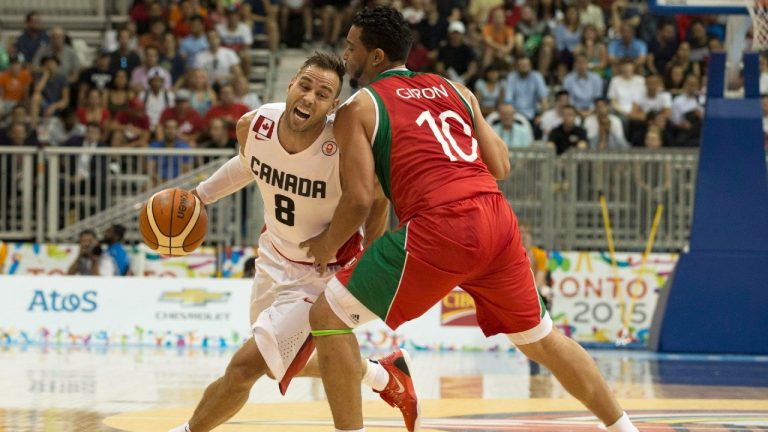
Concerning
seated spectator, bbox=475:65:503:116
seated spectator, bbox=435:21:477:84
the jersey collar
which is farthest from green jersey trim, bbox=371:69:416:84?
seated spectator, bbox=435:21:477:84

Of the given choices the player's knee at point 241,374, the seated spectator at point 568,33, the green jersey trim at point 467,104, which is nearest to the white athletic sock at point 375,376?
the player's knee at point 241,374

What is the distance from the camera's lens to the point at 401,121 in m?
5.86

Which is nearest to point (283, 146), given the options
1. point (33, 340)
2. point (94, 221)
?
point (33, 340)

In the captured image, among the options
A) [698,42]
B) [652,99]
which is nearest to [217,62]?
[652,99]

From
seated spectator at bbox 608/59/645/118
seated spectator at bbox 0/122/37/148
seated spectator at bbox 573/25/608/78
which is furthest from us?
seated spectator at bbox 573/25/608/78

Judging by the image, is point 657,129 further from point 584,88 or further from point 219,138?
point 219,138

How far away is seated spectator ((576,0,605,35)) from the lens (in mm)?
20719

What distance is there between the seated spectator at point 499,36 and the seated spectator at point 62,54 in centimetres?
640

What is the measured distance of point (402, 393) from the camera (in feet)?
23.7

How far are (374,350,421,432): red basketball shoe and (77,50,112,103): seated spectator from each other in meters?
13.1

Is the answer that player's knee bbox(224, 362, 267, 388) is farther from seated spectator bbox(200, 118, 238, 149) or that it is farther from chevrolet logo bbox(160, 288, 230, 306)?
seated spectator bbox(200, 118, 238, 149)

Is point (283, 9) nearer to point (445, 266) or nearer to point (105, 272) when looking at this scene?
point (105, 272)

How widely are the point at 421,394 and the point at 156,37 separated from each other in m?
12.3

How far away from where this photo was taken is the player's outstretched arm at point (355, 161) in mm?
5785
